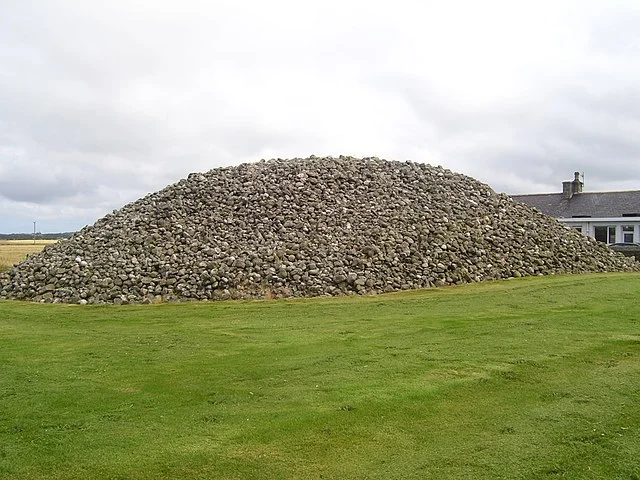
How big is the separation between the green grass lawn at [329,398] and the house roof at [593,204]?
3209 centimetres

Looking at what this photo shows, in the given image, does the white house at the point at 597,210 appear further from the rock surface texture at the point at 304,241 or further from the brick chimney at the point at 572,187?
the rock surface texture at the point at 304,241

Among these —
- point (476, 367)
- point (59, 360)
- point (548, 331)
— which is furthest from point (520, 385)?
point (59, 360)

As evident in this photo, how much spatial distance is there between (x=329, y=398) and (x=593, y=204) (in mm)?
44099

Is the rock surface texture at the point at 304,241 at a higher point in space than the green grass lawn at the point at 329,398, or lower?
higher

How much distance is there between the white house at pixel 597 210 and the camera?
4325 centimetres

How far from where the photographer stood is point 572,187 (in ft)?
163

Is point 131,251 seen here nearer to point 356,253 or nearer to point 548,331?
point 356,253

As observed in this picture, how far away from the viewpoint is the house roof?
45.2m

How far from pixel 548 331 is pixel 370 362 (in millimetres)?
5016

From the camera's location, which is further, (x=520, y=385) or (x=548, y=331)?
(x=548, y=331)

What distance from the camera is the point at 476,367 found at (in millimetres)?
10547

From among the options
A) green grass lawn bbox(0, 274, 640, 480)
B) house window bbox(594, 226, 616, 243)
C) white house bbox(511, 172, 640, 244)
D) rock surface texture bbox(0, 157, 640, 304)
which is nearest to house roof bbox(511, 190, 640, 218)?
white house bbox(511, 172, 640, 244)

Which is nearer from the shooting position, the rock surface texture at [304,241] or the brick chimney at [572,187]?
the rock surface texture at [304,241]

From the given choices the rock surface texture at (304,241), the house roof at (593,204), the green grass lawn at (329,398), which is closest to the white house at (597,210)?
the house roof at (593,204)
